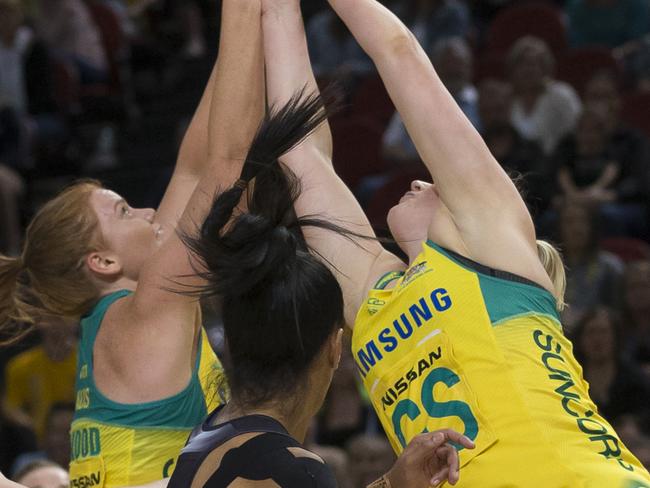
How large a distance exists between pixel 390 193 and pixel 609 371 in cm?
173

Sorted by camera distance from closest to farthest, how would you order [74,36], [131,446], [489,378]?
[489,378] < [131,446] < [74,36]

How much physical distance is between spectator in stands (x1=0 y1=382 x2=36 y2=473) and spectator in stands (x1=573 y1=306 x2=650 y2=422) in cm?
277

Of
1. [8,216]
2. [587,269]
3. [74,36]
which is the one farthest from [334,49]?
[587,269]

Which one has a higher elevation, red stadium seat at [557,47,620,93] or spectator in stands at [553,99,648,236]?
red stadium seat at [557,47,620,93]

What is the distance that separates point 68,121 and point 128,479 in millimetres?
6094

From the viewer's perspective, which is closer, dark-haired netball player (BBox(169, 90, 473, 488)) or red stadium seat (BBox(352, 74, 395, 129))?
dark-haired netball player (BBox(169, 90, 473, 488))

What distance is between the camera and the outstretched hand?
2.20 metres

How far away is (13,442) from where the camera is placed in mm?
6312

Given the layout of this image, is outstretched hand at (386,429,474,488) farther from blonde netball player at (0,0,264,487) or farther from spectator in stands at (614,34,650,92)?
spectator in stands at (614,34,650,92)

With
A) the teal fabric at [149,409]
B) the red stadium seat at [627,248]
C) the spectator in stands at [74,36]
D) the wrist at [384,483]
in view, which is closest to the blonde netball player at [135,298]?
the teal fabric at [149,409]

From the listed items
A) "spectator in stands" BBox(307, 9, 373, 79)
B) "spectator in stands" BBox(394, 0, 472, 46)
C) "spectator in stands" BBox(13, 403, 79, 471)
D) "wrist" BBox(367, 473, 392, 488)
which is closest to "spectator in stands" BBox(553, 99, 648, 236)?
"spectator in stands" BBox(394, 0, 472, 46)

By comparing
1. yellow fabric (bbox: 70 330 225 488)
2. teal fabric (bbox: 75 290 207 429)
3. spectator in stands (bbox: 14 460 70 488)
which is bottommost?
spectator in stands (bbox: 14 460 70 488)

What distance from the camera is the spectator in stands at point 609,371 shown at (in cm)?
527

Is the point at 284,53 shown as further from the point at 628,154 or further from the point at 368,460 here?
the point at 628,154
